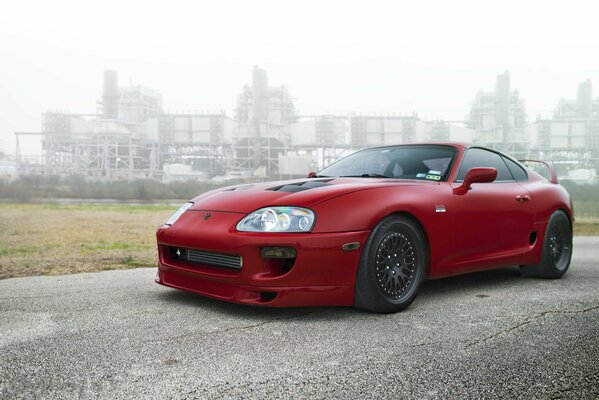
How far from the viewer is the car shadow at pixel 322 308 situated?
3.30 m

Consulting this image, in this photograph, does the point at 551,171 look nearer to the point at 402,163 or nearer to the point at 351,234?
the point at 402,163

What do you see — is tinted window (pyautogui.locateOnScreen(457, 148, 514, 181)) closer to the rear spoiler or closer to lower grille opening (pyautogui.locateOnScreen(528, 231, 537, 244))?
lower grille opening (pyautogui.locateOnScreen(528, 231, 537, 244))

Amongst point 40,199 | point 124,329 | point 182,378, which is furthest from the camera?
point 40,199

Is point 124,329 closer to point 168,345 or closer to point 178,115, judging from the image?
point 168,345

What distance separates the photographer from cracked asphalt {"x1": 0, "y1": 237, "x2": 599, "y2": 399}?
6.88 ft

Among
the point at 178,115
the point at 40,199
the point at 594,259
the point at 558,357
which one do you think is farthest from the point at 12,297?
the point at 178,115

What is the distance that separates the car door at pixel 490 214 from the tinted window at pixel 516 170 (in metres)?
0.07

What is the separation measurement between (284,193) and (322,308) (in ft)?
2.60

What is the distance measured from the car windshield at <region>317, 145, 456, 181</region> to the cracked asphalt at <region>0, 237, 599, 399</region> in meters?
0.91

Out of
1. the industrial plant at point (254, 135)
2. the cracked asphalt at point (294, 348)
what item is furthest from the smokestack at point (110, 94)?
the cracked asphalt at point (294, 348)

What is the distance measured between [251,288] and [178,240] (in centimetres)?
64

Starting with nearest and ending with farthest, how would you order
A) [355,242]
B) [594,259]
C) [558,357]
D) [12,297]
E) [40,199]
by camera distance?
[558,357] → [355,242] → [12,297] → [594,259] → [40,199]

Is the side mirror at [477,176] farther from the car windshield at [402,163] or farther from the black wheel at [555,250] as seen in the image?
the black wheel at [555,250]

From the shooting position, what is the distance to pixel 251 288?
3.10 metres
